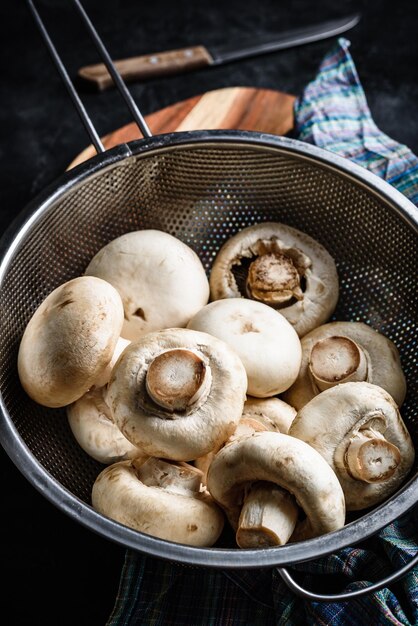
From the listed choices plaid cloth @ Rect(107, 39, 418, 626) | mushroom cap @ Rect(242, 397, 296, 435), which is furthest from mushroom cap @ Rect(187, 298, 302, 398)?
plaid cloth @ Rect(107, 39, 418, 626)

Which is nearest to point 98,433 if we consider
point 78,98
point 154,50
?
point 78,98

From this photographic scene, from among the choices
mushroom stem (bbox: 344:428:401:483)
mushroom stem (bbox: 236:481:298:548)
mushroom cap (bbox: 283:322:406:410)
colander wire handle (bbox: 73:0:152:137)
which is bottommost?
mushroom cap (bbox: 283:322:406:410)

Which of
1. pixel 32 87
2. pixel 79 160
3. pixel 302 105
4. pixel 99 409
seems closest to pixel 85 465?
pixel 99 409

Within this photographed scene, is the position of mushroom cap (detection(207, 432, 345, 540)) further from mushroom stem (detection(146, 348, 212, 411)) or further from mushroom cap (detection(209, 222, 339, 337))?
mushroom cap (detection(209, 222, 339, 337))

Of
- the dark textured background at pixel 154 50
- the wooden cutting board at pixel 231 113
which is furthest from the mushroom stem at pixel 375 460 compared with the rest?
the dark textured background at pixel 154 50

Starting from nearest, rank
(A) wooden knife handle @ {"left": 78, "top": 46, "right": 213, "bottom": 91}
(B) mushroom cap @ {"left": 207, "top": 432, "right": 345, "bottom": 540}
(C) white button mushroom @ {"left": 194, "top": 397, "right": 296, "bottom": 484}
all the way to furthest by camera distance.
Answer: (B) mushroom cap @ {"left": 207, "top": 432, "right": 345, "bottom": 540}
(C) white button mushroom @ {"left": 194, "top": 397, "right": 296, "bottom": 484}
(A) wooden knife handle @ {"left": 78, "top": 46, "right": 213, "bottom": 91}

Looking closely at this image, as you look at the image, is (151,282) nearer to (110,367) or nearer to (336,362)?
(110,367)
